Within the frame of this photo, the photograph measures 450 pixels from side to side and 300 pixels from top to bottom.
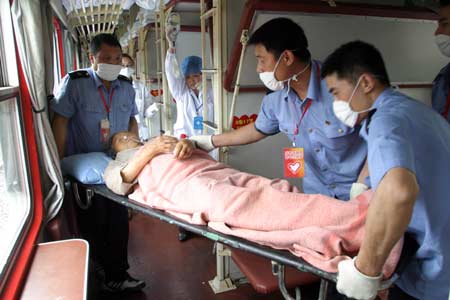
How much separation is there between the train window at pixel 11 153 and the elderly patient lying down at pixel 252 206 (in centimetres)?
42

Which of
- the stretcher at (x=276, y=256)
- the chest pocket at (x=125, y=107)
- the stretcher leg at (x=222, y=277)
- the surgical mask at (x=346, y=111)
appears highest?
the surgical mask at (x=346, y=111)

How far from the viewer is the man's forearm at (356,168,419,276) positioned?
2.91 feet

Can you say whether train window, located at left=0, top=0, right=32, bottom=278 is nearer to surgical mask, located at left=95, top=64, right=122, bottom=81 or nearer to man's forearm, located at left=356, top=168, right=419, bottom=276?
surgical mask, located at left=95, top=64, right=122, bottom=81

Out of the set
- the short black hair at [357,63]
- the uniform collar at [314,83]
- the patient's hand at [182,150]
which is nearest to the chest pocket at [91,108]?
the patient's hand at [182,150]

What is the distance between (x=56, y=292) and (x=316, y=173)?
1.31 meters

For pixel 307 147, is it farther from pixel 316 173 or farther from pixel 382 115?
pixel 382 115

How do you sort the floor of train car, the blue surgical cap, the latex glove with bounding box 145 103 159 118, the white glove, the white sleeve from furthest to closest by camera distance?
the latex glove with bounding box 145 103 159 118 → the blue surgical cap → the white sleeve → the floor of train car → the white glove

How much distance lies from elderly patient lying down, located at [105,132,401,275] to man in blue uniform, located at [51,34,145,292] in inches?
20.7

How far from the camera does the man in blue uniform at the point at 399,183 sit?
0.91 metres

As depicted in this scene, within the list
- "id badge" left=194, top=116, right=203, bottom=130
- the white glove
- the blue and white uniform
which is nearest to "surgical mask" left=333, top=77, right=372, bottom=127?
the white glove

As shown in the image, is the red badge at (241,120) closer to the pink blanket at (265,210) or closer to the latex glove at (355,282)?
the pink blanket at (265,210)

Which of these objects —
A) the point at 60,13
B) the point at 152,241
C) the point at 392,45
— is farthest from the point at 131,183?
the point at 392,45

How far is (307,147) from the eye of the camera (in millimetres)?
Result: 1804

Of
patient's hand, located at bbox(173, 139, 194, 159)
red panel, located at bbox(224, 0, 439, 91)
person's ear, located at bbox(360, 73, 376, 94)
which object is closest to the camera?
person's ear, located at bbox(360, 73, 376, 94)
